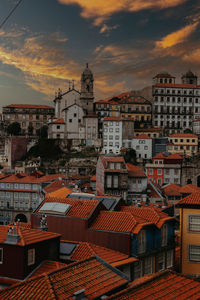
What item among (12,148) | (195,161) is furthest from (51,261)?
(12,148)

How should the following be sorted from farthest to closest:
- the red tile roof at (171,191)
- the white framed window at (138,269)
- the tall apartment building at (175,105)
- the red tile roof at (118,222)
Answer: the tall apartment building at (175,105)
the red tile roof at (171,191)
the red tile roof at (118,222)
the white framed window at (138,269)

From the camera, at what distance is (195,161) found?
64.9 metres

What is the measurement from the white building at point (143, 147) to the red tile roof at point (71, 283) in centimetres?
5916

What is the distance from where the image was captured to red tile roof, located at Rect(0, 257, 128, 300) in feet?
32.2

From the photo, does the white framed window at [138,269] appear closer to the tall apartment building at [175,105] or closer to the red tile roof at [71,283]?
the red tile roof at [71,283]

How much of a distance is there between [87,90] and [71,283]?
7390 centimetres

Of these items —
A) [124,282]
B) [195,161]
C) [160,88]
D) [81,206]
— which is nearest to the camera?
[124,282]

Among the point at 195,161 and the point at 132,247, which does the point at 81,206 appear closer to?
the point at 132,247

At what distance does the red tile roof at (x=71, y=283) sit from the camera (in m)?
9.83

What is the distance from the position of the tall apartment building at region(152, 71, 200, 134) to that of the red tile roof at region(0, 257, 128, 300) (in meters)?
75.7

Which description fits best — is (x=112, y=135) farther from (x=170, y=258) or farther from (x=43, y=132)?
(x=170, y=258)

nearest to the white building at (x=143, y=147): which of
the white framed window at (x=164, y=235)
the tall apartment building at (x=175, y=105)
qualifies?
the tall apartment building at (x=175, y=105)

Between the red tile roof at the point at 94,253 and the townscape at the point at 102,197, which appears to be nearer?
the townscape at the point at 102,197

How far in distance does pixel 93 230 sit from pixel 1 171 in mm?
57217
